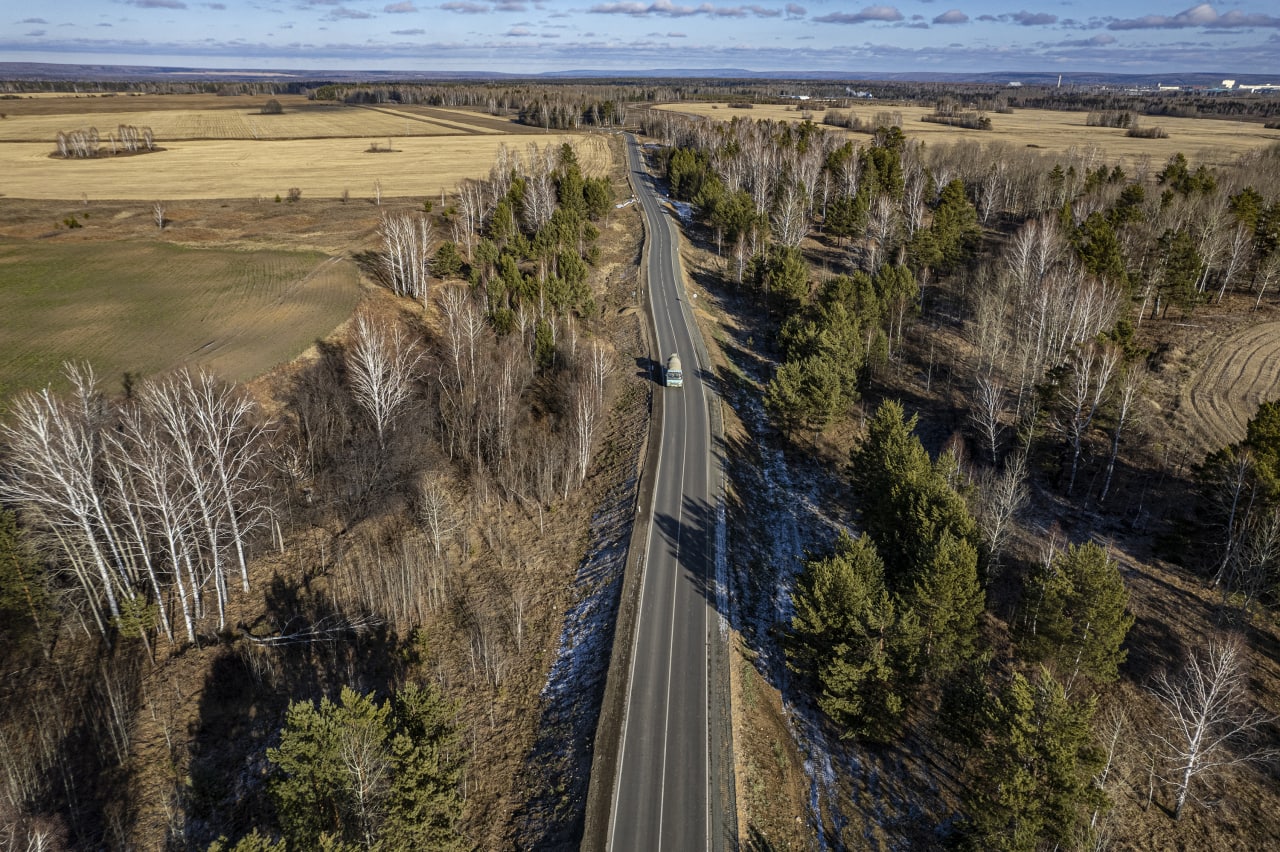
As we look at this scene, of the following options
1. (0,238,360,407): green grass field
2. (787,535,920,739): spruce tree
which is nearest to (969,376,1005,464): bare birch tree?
(787,535,920,739): spruce tree

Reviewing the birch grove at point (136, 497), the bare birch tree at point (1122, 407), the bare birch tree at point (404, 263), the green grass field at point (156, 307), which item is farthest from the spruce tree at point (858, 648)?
the bare birch tree at point (404, 263)

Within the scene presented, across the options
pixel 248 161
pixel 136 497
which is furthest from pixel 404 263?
pixel 248 161

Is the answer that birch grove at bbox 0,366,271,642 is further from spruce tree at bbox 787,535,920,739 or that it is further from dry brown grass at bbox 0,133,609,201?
dry brown grass at bbox 0,133,609,201

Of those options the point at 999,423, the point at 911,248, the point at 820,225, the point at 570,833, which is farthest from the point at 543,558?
the point at 820,225

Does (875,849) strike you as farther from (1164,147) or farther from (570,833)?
(1164,147)

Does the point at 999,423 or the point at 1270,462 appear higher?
the point at 1270,462

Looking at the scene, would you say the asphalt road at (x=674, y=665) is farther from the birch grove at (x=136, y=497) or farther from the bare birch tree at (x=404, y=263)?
the bare birch tree at (x=404, y=263)
